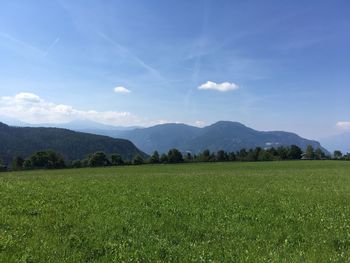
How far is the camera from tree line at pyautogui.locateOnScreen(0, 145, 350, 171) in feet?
473

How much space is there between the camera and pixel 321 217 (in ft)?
54.0

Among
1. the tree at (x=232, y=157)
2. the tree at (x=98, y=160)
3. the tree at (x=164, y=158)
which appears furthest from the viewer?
the tree at (x=232, y=157)

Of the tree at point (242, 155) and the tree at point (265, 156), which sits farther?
the tree at point (242, 155)

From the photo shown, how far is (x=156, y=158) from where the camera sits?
158375mm

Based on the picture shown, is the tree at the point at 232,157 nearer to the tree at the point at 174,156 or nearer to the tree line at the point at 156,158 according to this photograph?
the tree line at the point at 156,158

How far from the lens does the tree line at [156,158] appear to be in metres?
144

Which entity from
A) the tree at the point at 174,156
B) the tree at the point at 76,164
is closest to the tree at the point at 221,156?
the tree at the point at 174,156

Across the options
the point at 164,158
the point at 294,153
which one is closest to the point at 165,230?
the point at 164,158

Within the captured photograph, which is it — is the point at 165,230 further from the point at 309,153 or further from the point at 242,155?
the point at 309,153

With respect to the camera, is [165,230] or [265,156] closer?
[165,230]

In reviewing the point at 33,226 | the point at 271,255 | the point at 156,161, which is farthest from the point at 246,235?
the point at 156,161

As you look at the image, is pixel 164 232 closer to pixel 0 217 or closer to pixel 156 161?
pixel 0 217

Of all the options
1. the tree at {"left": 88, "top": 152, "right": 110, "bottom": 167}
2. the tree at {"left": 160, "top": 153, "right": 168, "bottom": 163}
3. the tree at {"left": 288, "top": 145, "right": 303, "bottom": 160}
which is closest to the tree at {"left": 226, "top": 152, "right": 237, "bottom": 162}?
the tree at {"left": 288, "top": 145, "right": 303, "bottom": 160}

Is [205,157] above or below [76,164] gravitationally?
above
